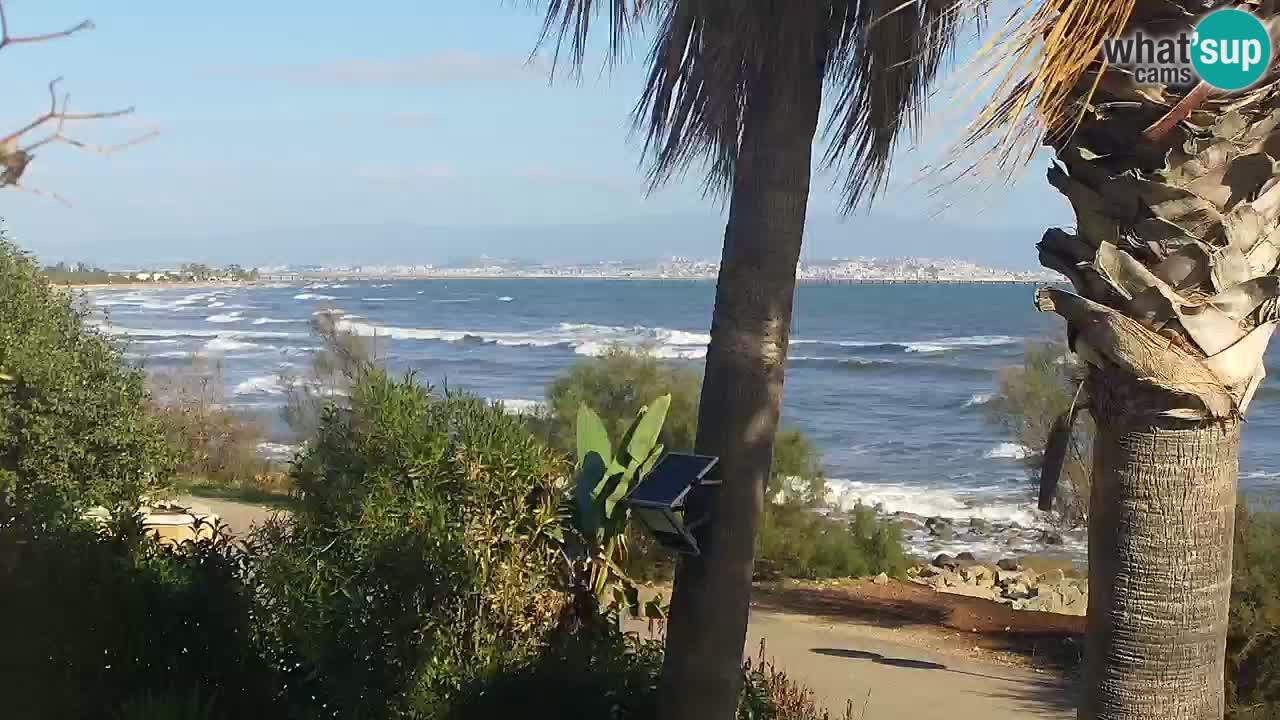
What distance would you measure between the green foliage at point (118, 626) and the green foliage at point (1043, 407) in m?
13.7

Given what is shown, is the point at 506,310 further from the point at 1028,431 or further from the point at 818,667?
the point at 818,667

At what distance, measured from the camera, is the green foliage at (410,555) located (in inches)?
202

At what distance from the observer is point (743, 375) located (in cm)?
482

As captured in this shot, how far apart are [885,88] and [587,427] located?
2.61 m

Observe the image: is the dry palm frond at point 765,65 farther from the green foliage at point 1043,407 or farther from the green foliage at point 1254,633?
the green foliage at point 1043,407

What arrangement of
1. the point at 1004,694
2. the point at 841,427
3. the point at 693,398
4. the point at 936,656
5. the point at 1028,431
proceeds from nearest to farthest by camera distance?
the point at 1004,694 < the point at 936,656 < the point at 693,398 < the point at 1028,431 < the point at 841,427

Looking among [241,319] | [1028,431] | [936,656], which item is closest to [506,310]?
[241,319]

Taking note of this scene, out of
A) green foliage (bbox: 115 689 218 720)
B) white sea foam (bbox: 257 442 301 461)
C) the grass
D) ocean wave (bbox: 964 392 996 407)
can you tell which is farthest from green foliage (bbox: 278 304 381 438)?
ocean wave (bbox: 964 392 996 407)

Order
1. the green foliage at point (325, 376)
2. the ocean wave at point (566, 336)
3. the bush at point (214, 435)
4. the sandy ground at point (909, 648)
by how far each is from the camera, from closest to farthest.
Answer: the sandy ground at point (909, 648) → the bush at point (214, 435) → the green foliage at point (325, 376) → the ocean wave at point (566, 336)

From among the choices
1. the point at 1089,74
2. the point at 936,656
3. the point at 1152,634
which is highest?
the point at 1089,74

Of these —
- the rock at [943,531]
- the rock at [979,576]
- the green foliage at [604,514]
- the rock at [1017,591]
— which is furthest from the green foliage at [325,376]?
the green foliage at [604,514]

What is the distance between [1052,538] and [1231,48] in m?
22.5

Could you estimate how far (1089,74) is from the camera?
91.8 inches

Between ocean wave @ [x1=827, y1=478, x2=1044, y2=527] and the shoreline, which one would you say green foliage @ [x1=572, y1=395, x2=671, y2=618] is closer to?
ocean wave @ [x1=827, y1=478, x2=1044, y2=527]
